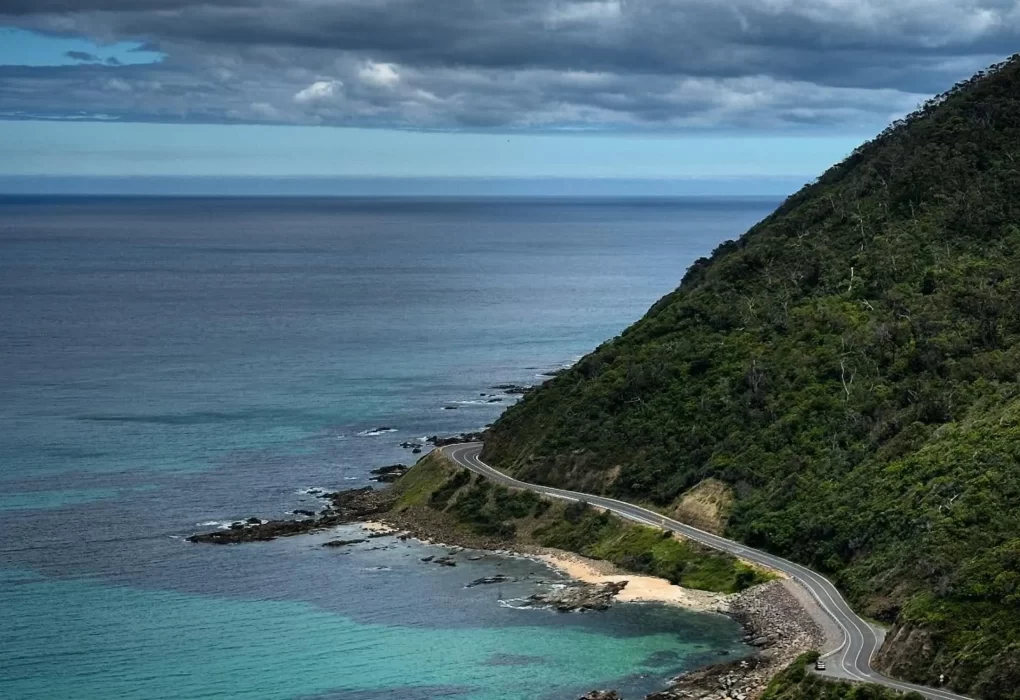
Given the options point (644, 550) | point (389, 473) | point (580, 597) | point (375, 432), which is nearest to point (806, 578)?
point (644, 550)

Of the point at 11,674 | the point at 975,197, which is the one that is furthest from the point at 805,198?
the point at 11,674

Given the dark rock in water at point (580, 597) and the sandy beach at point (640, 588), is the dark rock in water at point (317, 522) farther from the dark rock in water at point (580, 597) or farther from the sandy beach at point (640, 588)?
the dark rock in water at point (580, 597)

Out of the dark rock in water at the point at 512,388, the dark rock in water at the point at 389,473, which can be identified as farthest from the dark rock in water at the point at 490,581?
the dark rock in water at the point at 512,388

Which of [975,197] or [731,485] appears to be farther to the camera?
[975,197]

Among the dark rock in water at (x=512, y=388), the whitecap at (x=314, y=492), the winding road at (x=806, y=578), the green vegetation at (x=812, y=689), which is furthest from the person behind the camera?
the dark rock in water at (x=512, y=388)

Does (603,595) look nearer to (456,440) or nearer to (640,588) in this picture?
(640,588)

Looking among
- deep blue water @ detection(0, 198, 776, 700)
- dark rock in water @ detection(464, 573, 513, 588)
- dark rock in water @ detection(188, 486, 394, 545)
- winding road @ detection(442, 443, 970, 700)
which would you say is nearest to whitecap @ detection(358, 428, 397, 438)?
deep blue water @ detection(0, 198, 776, 700)

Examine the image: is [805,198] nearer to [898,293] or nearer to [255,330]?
[898,293]
